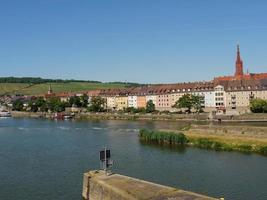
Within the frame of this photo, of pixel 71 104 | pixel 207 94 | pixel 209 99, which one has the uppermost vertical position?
pixel 207 94

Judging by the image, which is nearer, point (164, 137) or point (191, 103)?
point (164, 137)

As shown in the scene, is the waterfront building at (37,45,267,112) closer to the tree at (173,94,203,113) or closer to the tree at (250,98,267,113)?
the tree at (173,94,203,113)

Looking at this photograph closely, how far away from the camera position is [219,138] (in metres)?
58.6

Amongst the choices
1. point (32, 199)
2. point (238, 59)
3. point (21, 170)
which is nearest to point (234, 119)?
point (238, 59)

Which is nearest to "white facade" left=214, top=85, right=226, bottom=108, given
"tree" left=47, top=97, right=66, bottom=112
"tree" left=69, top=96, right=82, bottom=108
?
"tree" left=69, top=96, right=82, bottom=108

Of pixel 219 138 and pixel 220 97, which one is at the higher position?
pixel 220 97

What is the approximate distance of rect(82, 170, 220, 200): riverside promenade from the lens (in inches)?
1023

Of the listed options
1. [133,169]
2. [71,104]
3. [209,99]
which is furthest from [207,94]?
[133,169]

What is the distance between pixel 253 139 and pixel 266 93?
2960 inches

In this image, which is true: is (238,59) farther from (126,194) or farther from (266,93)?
(126,194)

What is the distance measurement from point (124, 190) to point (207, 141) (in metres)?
31.5

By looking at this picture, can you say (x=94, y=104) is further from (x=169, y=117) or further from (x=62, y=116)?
(x=169, y=117)

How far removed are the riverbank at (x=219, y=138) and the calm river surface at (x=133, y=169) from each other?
2454 millimetres

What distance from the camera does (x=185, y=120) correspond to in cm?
11288
